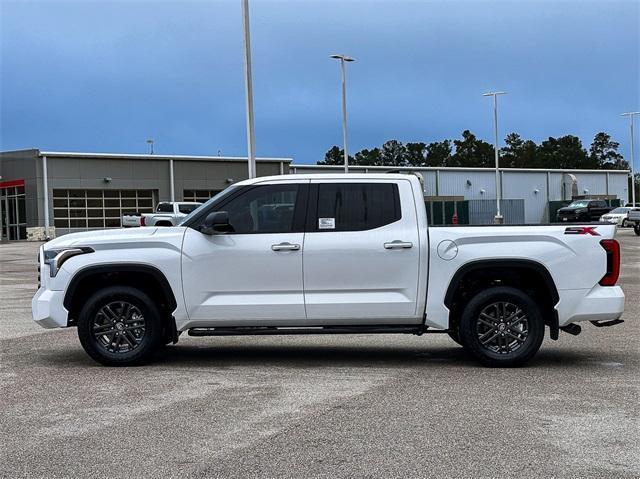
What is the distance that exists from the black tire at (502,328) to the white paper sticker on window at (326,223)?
1.62 meters

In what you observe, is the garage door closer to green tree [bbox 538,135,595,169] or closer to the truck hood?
the truck hood

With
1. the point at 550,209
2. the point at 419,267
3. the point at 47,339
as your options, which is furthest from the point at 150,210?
the point at 419,267

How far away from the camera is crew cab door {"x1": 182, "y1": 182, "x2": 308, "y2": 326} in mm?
7898

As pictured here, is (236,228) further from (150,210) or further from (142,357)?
(150,210)

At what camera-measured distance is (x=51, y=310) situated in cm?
802

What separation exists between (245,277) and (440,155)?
12820 cm

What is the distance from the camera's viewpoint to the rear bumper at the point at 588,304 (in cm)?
786

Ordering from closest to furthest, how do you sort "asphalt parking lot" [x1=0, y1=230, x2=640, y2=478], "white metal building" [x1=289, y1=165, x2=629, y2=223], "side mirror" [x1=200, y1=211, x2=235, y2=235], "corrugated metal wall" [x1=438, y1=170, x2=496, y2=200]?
"asphalt parking lot" [x1=0, y1=230, x2=640, y2=478], "side mirror" [x1=200, y1=211, x2=235, y2=235], "white metal building" [x1=289, y1=165, x2=629, y2=223], "corrugated metal wall" [x1=438, y1=170, x2=496, y2=200]

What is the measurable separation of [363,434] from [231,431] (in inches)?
38.3

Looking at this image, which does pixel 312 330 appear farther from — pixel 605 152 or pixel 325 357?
pixel 605 152

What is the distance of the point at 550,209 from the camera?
2800 inches

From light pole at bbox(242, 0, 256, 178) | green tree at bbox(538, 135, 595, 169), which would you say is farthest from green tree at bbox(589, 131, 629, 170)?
light pole at bbox(242, 0, 256, 178)

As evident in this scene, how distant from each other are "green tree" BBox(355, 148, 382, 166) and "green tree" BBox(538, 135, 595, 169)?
2814 centimetres

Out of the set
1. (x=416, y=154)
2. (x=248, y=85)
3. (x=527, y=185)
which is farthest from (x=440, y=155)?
(x=248, y=85)
